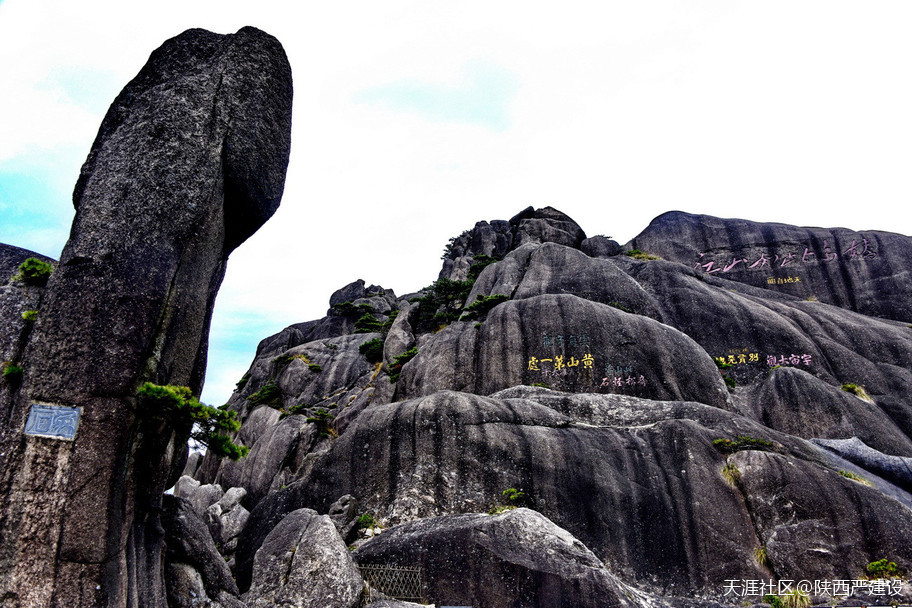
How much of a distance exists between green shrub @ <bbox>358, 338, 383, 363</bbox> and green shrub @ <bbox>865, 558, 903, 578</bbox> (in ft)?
100

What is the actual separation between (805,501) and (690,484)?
2875mm

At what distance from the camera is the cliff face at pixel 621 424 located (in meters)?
14.3

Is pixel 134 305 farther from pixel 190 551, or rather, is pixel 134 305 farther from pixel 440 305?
pixel 440 305

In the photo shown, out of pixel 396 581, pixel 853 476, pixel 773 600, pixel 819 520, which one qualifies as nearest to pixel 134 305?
pixel 396 581

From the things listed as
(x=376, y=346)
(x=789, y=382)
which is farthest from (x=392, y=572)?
(x=376, y=346)

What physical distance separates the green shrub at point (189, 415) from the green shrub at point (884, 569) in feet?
50.1

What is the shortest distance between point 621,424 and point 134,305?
16.5m

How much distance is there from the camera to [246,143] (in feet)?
29.8

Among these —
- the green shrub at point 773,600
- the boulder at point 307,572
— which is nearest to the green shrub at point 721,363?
the green shrub at point 773,600

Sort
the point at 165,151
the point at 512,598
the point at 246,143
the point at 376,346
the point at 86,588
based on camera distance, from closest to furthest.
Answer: the point at 86,588, the point at 165,151, the point at 246,143, the point at 512,598, the point at 376,346

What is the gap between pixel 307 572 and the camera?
10.9 metres

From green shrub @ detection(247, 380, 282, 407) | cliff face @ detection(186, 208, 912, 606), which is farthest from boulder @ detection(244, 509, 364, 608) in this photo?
green shrub @ detection(247, 380, 282, 407)

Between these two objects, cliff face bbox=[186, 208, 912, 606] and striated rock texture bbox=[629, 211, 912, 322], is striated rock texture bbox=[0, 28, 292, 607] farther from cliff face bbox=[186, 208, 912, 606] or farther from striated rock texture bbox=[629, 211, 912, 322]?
striated rock texture bbox=[629, 211, 912, 322]

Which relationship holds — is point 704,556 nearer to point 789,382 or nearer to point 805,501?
point 805,501
